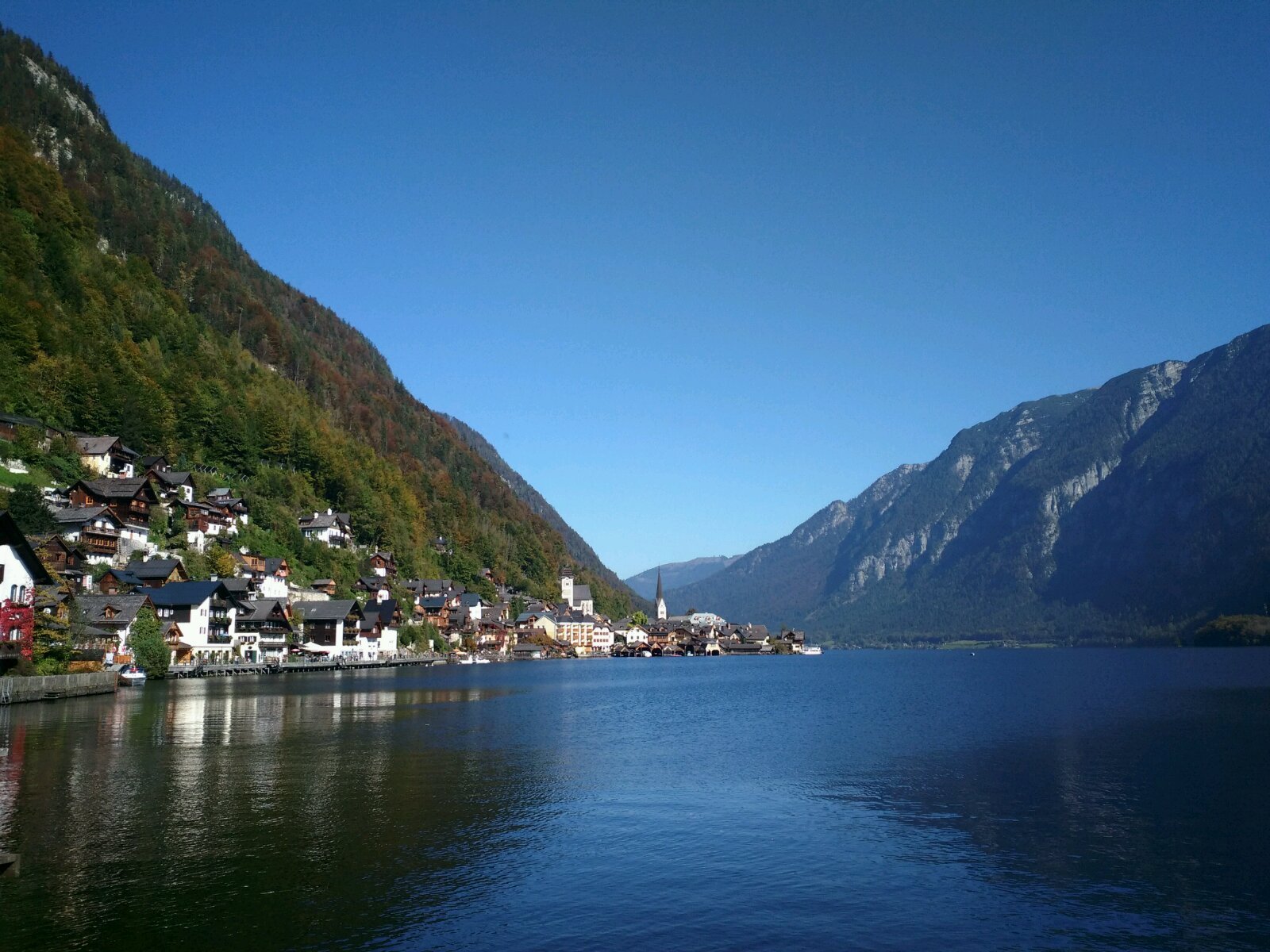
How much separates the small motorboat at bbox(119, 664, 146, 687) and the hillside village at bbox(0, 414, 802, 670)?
2065 millimetres

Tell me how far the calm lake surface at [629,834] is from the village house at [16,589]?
44.4 feet

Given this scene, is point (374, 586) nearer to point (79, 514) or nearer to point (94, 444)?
point (94, 444)

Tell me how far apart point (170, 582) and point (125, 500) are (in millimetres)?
11127

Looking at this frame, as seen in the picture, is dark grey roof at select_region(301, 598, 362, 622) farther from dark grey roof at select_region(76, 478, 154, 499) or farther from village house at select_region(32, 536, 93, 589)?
village house at select_region(32, 536, 93, 589)

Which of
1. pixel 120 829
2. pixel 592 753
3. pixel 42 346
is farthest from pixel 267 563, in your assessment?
pixel 120 829

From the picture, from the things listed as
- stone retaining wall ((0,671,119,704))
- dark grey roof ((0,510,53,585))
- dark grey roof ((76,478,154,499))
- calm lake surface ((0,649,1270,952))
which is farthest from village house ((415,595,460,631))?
calm lake surface ((0,649,1270,952))

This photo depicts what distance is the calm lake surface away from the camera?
1941cm

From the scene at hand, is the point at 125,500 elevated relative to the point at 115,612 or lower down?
elevated

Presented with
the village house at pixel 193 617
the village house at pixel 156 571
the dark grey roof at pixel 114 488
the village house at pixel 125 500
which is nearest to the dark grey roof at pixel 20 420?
the village house at pixel 125 500

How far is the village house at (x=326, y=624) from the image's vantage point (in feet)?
443

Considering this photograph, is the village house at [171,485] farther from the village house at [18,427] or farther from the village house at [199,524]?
the village house at [18,427]

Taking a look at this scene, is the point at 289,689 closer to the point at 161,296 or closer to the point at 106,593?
the point at 106,593

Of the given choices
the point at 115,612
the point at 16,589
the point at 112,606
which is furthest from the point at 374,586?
the point at 16,589

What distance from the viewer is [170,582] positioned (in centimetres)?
10788
